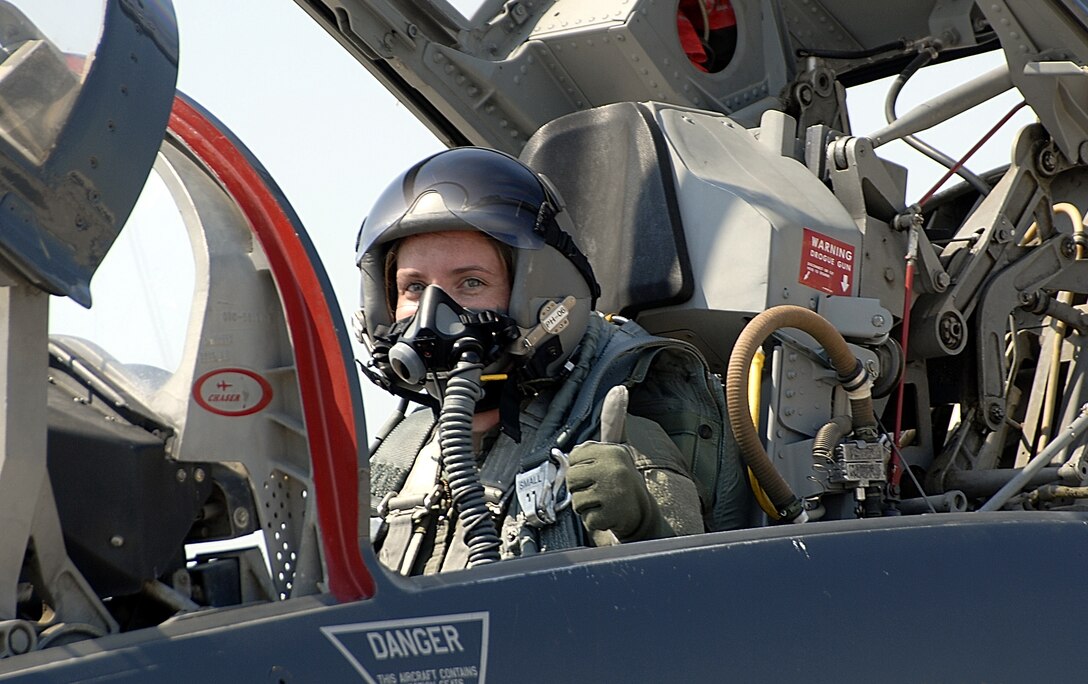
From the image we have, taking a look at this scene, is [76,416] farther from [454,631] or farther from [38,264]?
[454,631]

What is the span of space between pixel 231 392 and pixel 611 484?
0.66 meters

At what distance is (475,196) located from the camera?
265 cm

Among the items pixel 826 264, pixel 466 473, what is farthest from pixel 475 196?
pixel 826 264

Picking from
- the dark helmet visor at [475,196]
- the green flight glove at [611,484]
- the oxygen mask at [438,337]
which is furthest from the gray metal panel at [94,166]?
the dark helmet visor at [475,196]

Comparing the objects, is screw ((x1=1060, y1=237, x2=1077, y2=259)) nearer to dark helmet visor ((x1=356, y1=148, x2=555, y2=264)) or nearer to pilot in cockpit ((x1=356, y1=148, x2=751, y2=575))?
pilot in cockpit ((x1=356, y1=148, x2=751, y2=575))

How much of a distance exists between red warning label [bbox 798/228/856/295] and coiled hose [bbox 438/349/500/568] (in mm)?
1007

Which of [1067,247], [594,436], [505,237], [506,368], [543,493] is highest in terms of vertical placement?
[1067,247]

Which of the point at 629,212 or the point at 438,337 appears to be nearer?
the point at 438,337

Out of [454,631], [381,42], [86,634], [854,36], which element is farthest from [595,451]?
[854,36]

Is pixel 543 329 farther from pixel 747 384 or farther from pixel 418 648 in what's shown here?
pixel 418 648

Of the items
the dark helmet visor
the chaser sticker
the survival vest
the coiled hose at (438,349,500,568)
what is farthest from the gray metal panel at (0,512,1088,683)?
the dark helmet visor

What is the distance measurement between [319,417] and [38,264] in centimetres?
37

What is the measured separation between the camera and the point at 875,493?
9.76ft

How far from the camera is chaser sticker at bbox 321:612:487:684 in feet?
5.28
